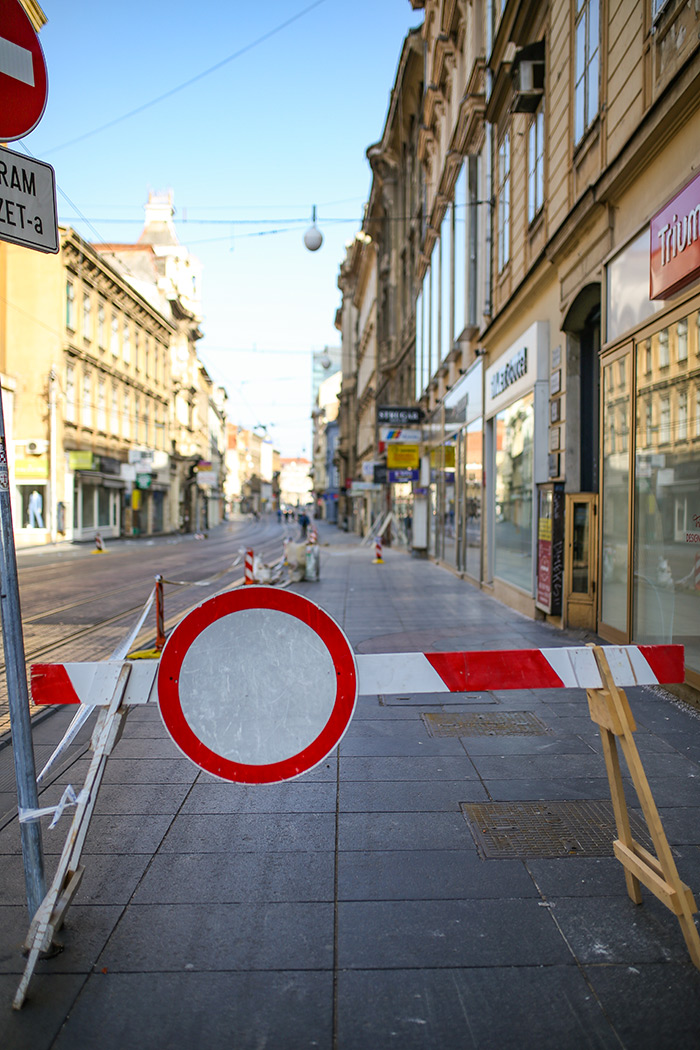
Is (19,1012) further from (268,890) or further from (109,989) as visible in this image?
(268,890)

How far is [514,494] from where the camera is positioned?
13.6m

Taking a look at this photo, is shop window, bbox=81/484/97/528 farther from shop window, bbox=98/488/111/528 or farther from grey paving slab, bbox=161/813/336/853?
grey paving slab, bbox=161/813/336/853

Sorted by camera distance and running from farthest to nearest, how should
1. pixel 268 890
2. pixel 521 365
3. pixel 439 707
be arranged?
pixel 521 365 → pixel 439 707 → pixel 268 890

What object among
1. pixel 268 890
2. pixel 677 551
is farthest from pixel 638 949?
pixel 677 551

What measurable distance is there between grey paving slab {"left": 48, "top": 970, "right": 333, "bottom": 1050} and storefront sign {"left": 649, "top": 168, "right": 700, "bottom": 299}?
18.4 ft

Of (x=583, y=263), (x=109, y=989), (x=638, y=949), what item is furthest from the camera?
(x=583, y=263)

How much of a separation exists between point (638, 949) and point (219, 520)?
86954mm

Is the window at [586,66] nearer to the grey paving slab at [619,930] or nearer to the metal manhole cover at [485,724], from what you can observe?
the metal manhole cover at [485,724]

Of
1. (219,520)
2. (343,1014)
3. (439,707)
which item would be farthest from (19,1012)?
(219,520)

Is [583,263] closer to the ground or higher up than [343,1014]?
higher up

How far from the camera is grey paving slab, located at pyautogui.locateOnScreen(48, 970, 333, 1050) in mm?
2408

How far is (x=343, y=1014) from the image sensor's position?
2.52 meters

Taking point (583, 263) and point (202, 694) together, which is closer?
point (202, 694)

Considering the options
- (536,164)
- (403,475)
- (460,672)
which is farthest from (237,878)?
(403,475)
